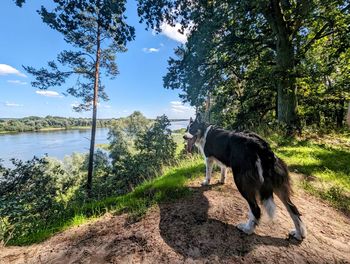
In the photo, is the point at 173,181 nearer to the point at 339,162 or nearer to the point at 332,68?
the point at 339,162

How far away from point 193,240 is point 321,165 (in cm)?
534

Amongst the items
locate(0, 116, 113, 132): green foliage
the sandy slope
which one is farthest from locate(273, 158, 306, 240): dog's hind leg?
locate(0, 116, 113, 132): green foliage

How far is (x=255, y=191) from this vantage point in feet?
9.43

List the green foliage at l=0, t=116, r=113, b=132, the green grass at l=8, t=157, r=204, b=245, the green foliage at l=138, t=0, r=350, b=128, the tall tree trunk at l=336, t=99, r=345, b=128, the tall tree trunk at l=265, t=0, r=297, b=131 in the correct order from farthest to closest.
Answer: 1. the green foliage at l=0, t=116, r=113, b=132
2. the tall tree trunk at l=336, t=99, r=345, b=128
3. the tall tree trunk at l=265, t=0, r=297, b=131
4. the green foliage at l=138, t=0, r=350, b=128
5. the green grass at l=8, t=157, r=204, b=245

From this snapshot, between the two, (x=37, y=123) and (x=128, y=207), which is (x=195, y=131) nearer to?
(x=128, y=207)

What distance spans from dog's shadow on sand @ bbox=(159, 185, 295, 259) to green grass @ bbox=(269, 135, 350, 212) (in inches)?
107

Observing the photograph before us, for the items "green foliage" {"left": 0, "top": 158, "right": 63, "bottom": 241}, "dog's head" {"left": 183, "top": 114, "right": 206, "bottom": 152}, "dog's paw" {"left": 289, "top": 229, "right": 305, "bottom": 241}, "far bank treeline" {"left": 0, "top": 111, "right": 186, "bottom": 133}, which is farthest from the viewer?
"far bank treeline" {"left": 0, "top": 111, "right": 186, "bottom": 133}

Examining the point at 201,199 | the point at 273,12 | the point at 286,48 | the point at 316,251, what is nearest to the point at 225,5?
the point at 273,12

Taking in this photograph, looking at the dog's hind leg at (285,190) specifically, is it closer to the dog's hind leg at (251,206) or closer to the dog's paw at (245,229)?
the dog's hind leg at (251,206)

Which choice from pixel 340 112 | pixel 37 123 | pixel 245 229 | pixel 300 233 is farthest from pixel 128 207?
pixel 37 123

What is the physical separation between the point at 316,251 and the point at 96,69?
1528 centimetres

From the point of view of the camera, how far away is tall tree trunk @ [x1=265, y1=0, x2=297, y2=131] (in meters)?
8.84

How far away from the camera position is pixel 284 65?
9117mm

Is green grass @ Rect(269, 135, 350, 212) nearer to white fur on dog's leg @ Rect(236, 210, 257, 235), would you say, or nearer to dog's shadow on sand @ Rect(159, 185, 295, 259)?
white fur on dog's leg @ Rect(236, 210, 257, 235)
